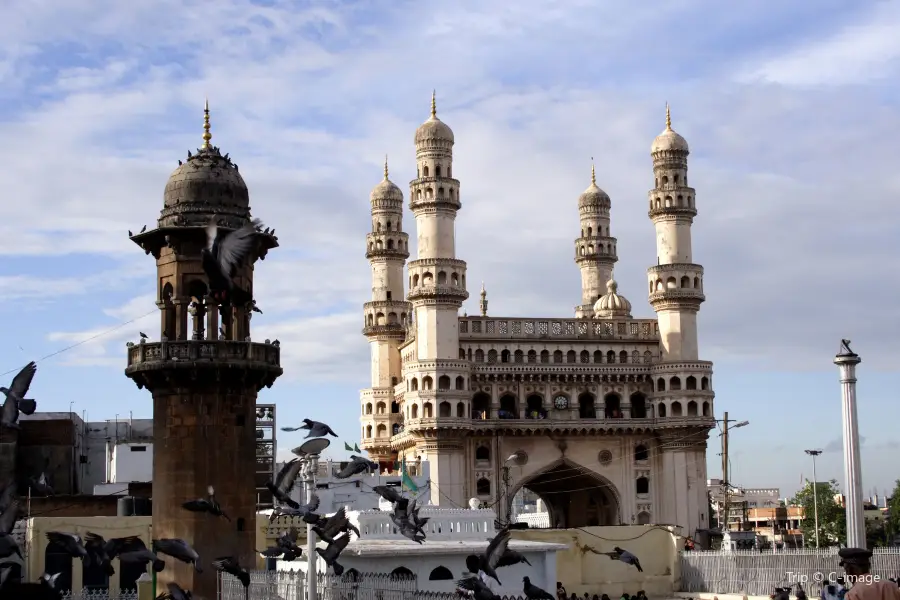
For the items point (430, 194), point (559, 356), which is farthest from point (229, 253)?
point (559, 356)

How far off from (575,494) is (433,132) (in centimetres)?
1913

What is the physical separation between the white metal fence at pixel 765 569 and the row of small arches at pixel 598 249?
2967 cm

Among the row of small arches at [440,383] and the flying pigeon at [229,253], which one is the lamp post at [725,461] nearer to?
the row of small arches at [440,383]

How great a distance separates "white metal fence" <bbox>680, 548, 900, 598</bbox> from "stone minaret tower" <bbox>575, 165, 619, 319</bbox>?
29.5 m

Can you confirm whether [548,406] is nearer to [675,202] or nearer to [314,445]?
[675,202]

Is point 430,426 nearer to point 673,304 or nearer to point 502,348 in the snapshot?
point 502,348

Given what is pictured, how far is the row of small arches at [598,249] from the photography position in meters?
70.2

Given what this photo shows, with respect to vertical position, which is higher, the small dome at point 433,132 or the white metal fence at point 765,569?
the small dome at point 433,132

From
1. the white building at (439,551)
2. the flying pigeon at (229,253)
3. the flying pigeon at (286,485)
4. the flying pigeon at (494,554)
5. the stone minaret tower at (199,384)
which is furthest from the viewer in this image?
the white building at (439,551)

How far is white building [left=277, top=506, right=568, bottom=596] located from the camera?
29323 millimetres

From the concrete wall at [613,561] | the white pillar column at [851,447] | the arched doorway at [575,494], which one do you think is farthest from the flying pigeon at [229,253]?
the arched doorway at [575,494]

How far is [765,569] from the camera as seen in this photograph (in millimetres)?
38188

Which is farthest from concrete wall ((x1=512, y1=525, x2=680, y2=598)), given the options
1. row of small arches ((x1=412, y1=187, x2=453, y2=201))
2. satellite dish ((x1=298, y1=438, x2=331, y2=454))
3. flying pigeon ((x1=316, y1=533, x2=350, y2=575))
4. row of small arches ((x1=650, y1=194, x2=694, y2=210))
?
row of small arches ((x1=650, y1=194, x2=694, y2=210))

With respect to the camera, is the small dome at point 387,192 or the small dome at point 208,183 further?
the small dome at point 387,192
